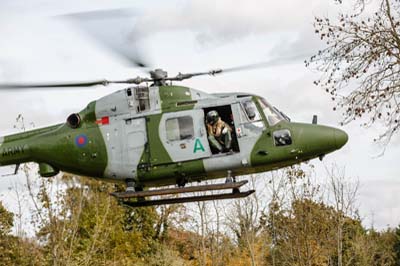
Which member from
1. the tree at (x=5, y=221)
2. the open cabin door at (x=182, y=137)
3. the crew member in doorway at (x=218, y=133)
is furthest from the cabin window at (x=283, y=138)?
the tree at (x=5, y=221)

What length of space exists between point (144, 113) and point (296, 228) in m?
20.9

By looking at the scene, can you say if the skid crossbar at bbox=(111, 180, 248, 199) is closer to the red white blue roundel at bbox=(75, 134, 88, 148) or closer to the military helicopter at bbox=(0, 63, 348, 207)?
the military helicopter at bbox=(0, 63, 348, 207)

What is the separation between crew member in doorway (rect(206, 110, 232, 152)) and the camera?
43.8 feet

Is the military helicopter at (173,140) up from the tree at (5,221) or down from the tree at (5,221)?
down

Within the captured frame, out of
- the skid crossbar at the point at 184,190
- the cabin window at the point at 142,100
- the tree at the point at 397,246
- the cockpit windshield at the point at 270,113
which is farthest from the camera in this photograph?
the tree at the point at 397,246

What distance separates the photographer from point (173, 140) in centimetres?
1354

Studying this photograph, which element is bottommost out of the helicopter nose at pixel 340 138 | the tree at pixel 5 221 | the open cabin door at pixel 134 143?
the helicopter nose at pixel 340 138

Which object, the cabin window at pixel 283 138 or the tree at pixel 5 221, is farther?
the tree at pixel 5 221

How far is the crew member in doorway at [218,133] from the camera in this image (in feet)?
43.8

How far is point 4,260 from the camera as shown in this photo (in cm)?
3366

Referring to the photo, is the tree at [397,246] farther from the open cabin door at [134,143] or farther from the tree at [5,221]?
the open cabin door at [134,143]

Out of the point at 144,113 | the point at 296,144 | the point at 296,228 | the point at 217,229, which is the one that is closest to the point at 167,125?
the point at 144,113

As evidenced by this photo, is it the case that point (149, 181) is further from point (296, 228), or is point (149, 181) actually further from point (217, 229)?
point (217, 229)

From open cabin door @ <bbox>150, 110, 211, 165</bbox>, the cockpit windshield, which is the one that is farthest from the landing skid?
the cockpit windshield
